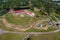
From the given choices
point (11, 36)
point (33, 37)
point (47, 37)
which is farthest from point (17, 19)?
point (47, 37)

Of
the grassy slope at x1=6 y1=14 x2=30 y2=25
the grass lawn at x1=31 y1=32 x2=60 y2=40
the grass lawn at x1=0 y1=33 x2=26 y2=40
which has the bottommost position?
the grass lawn at x1=31 y1=32 x2=60 y2=40

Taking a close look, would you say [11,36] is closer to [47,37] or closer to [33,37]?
[33,37]

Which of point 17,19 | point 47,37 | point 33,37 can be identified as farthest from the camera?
point 17,19

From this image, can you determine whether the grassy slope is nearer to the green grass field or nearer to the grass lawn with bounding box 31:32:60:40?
the green grass field

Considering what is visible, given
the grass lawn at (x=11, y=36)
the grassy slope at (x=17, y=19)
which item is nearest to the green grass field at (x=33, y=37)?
the grass lawn at (x=11, y=36)

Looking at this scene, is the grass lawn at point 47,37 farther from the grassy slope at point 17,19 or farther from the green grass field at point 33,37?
the grassy slope at point 17,19

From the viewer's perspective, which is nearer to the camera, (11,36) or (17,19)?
(11,36)

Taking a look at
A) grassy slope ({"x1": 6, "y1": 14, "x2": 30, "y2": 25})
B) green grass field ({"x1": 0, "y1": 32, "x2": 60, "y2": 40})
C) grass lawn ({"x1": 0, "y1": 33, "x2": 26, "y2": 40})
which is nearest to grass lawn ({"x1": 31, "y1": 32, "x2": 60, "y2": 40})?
green grass field ({"x1": 0, "y1": 32, "x2": 60, "y2": 40})

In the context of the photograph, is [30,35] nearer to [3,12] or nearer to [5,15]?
[5,15]

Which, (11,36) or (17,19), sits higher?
(17,19)

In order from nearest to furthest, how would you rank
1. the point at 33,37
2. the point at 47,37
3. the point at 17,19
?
1. the point at 33,37
2. the point at 47,37
3. the point at 17,19

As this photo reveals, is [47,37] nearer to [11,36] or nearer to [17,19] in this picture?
[11,36]
